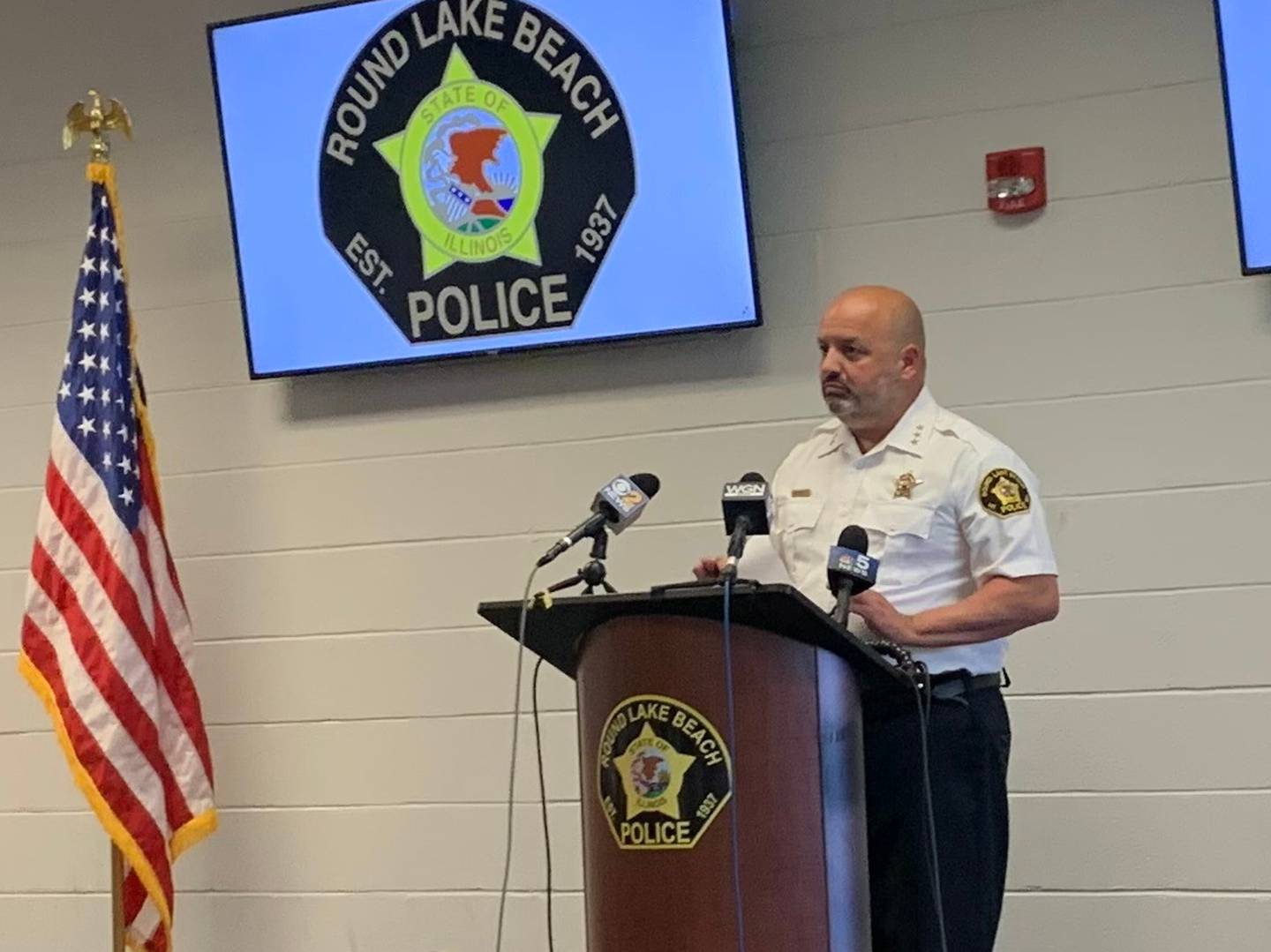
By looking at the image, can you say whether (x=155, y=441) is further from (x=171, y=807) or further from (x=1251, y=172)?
(x=1251, y=172)

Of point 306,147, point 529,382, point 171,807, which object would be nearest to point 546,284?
point 529,382

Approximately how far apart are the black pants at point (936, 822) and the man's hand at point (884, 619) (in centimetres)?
13

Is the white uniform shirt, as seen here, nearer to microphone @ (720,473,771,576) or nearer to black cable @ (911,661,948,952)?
black cable @ (911,661,948,952)

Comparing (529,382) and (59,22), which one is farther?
(59,22)

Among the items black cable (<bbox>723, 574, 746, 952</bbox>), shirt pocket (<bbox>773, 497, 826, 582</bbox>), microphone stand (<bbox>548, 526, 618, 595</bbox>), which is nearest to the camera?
black cable (<bbox>723, 574, 746, 952</bbox>)

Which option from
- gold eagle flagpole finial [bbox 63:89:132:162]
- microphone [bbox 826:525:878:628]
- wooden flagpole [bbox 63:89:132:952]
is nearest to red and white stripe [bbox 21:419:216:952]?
wooden flagpole [bbox 63:89:132:952]

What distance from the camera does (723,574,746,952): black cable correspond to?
196 cm

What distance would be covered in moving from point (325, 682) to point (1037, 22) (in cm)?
213

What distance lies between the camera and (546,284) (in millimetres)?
3494

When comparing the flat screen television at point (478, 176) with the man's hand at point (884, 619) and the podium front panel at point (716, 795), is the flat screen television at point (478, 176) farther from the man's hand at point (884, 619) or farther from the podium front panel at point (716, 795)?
the podium front panel at point (716, 795)

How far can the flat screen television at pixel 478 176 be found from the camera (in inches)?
132

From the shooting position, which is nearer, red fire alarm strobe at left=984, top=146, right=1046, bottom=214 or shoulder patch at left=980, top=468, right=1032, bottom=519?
shoulder patch at left=980, top=468, right=1032, bottom=519

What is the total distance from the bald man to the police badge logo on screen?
960mm

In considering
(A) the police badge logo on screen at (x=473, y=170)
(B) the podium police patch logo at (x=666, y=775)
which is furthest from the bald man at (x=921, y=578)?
(A) the police badge logo on screen at (x=473, y=170)
